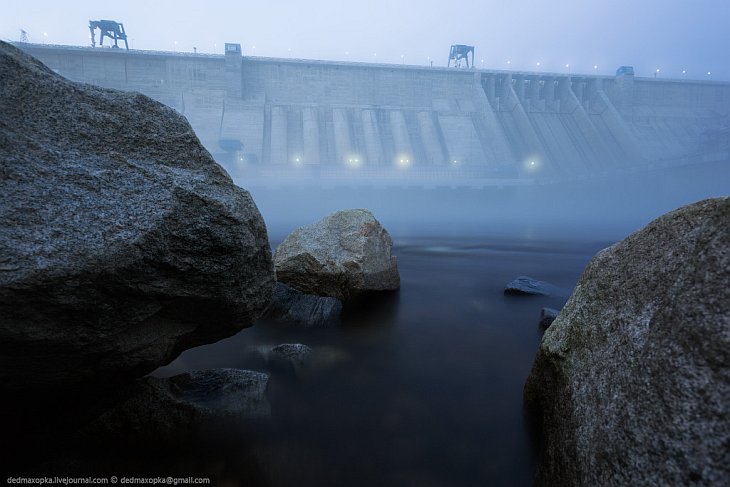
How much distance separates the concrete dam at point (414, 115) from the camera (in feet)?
138

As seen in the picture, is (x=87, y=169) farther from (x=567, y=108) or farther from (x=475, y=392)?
(x=567, y=108)

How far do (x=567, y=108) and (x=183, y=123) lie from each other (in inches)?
2417

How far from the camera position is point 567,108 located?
53031 mm

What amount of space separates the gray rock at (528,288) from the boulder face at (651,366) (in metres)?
5.54

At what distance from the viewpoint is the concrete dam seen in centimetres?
4216

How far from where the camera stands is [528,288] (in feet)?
24.4

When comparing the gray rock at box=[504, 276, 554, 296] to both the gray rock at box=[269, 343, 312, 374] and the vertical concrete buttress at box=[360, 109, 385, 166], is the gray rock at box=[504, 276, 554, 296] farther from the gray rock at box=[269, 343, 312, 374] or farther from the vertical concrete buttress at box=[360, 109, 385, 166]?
the vertical concrete buttress at box=[360, 109, 385, 166]

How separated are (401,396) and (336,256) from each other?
2.60m

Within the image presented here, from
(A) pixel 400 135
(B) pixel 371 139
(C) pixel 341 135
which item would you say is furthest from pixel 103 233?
(A) pixel 400 135

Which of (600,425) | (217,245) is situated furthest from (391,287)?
(600,425)

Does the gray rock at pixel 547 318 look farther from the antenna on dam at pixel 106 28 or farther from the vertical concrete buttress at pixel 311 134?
the antenna on dam at pixel 106 28

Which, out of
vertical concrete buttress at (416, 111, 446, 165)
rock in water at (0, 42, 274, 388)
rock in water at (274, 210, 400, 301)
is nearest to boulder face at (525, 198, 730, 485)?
rock in water at (0, 42, 274, 388)

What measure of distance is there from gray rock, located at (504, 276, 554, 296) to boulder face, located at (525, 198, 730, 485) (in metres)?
5.54

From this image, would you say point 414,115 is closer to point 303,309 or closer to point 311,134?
point 311,134
